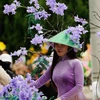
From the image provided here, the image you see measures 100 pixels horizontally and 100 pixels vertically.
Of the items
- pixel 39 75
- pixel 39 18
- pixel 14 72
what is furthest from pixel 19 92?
pixel 14 72

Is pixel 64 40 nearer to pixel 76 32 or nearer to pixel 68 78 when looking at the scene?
pixel 76 32

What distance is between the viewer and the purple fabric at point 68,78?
559 centimetres

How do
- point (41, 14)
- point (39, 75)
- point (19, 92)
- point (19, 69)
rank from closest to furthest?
point (19, 92) < point (41, 14) < point (39, 75) < point (19, 69)

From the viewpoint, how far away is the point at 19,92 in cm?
467

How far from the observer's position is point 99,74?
6.14m

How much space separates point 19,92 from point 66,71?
3.69 ft

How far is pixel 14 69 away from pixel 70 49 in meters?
4.19

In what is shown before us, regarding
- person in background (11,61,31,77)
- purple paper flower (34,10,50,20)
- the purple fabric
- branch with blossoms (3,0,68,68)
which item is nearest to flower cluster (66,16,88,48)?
the purple fabric

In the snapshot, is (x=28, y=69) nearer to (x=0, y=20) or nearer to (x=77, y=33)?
(x=77, y=33)

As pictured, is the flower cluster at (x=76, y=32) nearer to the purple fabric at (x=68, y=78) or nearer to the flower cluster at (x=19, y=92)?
the purple fabric at (x=68, y=78)

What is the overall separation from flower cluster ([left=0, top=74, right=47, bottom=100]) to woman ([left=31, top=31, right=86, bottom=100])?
0.85m

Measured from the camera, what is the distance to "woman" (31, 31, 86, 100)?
562 cm

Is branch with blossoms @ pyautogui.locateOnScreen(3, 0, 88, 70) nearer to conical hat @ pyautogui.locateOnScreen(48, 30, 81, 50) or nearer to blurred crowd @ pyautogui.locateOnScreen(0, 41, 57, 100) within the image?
conical hat @ pyautogui.locateOnScreen(48, 30, 81, 50)

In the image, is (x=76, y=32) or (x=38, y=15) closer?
(x=76, y=32)
